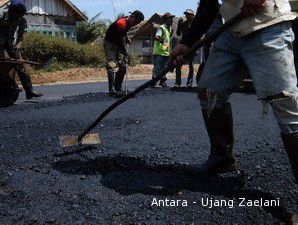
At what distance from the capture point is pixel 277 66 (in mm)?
2311

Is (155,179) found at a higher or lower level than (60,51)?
higher

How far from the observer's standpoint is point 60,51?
68.6ft

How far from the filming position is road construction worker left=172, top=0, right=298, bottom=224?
230cm

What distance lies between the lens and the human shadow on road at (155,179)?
103 inches

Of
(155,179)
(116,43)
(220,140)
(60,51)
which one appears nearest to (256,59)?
(220,140)

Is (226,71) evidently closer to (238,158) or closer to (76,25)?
(238,158)

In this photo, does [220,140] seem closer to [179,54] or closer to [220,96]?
[220,96]

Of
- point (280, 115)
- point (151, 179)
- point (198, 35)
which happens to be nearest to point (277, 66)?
point (280, 115)

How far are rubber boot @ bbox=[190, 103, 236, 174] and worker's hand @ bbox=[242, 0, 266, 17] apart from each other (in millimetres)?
699

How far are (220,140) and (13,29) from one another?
17.0ft

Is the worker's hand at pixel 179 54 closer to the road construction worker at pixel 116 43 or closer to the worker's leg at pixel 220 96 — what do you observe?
the worker's leg at pixel 220 96

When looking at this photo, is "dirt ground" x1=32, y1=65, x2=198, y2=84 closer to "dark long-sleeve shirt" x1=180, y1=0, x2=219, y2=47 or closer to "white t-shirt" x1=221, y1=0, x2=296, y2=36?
"dark long-sleeve shirt" x1=180, y1=0, x2=219, y2=47

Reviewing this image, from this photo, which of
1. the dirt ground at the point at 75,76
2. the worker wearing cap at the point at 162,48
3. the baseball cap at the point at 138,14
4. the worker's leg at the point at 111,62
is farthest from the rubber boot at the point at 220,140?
the dirt ground at the point at 75,76

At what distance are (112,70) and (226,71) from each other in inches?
217
